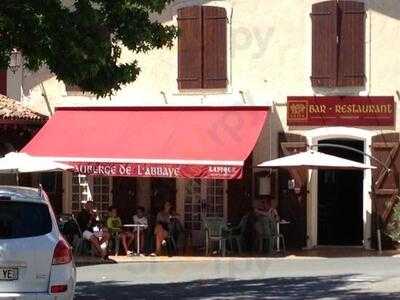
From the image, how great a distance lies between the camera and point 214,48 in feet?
73.5

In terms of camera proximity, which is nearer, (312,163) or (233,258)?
(312,163)

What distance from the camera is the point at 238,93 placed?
22.4 metres

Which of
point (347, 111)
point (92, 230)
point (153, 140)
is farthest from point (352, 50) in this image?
point (92, 230)

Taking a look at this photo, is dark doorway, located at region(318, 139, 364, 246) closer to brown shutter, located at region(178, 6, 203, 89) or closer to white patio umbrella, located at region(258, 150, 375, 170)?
white patio umbrella, located at region(258, 150, 375, 170)

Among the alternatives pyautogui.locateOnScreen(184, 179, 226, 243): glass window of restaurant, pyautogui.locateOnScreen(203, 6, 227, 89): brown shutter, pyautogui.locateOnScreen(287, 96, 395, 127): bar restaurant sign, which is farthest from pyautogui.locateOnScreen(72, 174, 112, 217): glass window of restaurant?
pyautogui.locateOnScreen(287, 96, 395, 127): bar restaurant sign

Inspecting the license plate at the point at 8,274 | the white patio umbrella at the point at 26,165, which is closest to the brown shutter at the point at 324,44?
the white patio umbrella at the point at 26,165

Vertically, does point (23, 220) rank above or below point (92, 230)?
above

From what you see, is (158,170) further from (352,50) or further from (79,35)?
(79,35)

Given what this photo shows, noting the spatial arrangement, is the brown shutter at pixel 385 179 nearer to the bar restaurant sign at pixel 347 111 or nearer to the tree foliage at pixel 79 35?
the bar restaurant sign at pixel 347 111

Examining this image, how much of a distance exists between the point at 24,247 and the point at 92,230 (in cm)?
1134

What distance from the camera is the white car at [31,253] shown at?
9430 millimetres

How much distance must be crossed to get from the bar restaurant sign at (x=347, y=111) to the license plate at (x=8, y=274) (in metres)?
13.4

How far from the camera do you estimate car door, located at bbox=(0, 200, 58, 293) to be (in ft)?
30.9

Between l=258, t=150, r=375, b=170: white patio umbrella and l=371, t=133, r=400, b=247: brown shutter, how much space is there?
3.73 ft
